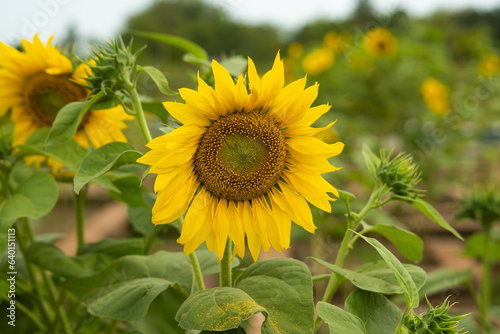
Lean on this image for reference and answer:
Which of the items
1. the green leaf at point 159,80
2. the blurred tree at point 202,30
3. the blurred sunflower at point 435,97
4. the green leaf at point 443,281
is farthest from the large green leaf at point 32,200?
the blurred tree at point 202,30

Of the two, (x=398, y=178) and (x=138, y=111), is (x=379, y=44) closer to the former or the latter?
(x=398, y=178)

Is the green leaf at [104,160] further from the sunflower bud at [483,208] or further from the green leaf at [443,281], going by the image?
the sunflower bud at [483,208]

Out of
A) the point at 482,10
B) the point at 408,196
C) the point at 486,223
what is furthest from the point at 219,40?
the point at 482,10

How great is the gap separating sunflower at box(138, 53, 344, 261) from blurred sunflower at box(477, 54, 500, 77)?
9.27 feet

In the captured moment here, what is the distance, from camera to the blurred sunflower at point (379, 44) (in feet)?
8.66

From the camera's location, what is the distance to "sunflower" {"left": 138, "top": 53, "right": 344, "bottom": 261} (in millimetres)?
434

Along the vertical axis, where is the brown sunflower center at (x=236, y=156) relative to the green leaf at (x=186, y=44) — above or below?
below

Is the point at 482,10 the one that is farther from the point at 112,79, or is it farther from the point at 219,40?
the point at 112,79

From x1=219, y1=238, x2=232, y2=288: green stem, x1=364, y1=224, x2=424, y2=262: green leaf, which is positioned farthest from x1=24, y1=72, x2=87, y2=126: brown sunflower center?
x1=364, y1=224, x2=424, y2=262: green leaf

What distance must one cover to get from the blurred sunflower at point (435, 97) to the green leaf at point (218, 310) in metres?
2.33

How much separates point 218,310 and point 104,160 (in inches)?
7.1

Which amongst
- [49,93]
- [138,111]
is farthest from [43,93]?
[138,111]

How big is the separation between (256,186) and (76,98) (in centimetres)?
33

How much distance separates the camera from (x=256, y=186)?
1.62 ft
